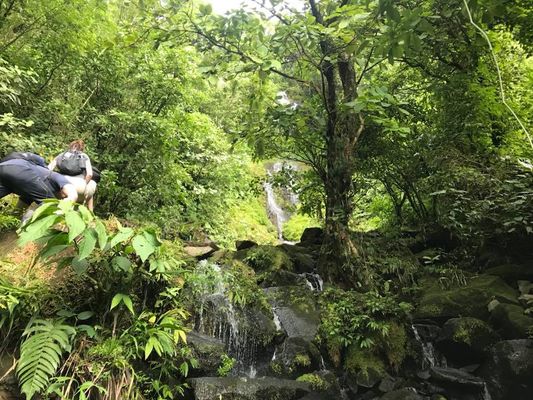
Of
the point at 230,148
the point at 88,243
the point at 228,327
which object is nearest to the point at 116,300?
the point at 88,243

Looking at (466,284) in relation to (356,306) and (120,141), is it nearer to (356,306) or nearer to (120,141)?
(356,306)

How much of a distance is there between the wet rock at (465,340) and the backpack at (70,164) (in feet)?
20.4

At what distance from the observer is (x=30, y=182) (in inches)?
186

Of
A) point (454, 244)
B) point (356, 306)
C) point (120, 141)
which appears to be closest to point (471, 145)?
point (454, 244)

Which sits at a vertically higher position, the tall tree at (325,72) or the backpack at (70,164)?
the tall tree at (325,72)

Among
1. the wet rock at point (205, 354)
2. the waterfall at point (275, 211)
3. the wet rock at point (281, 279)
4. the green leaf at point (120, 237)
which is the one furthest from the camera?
the waterfall at point (275, 211)

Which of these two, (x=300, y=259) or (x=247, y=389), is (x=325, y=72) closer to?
(x=300, y=259)

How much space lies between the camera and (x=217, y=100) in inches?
803

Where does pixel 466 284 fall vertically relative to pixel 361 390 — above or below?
above

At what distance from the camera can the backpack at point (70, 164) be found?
5.39 meters

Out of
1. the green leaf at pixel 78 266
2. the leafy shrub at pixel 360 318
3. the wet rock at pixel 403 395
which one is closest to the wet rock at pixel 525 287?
the leafy shrub at pixel 360 318

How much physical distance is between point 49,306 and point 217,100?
1764 cm

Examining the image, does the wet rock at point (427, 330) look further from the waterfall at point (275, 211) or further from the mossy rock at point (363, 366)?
the waterfall at point (275, 211)

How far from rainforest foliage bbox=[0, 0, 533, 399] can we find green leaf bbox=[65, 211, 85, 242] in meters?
0.02
